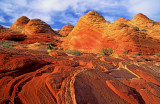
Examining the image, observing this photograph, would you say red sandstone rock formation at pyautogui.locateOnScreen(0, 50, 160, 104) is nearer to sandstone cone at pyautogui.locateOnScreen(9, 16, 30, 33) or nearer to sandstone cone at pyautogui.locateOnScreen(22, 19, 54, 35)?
sandstone cone at pyautogui.locateOnScreen(22, 19, 54, 35)

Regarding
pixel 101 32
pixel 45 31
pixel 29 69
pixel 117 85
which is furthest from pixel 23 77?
pixel 45 31

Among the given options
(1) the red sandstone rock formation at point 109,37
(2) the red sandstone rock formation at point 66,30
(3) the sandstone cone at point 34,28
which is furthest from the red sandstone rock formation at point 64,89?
(2) the red sandstone rock formation at point 66,30

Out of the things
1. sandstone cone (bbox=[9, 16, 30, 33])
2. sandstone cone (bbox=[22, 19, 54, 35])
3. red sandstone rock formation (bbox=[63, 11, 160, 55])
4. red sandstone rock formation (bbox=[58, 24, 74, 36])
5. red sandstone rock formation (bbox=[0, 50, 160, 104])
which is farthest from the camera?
red sandstone rock formation (bbox=[58, 24, 74, 36])

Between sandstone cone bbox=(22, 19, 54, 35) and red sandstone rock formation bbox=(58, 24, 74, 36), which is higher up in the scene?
red sandstone rock formation bbox=(58, 24, 74, 36)

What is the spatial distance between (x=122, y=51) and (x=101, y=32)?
5926 mm

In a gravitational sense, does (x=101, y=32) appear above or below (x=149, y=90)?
above

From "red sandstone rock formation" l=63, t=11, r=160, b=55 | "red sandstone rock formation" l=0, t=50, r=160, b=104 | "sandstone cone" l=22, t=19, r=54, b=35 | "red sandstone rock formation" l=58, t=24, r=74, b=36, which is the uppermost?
"red sandstone rock formation" l=58, t=24, r=74, b=36

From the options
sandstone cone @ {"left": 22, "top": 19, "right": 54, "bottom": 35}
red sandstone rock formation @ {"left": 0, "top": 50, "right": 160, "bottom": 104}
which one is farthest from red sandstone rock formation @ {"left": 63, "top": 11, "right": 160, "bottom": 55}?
red sandstone rock formation @ {"left": 0, "top": 50, "right": 160, "bottom": 104}

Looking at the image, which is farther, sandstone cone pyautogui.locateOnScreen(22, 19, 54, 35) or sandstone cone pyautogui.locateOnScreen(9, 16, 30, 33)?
sandstone cone pyautogui.locateOnScreen(9, 16, 30, 33)

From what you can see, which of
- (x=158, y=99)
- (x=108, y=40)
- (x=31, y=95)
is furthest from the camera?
(x=108, y=40)

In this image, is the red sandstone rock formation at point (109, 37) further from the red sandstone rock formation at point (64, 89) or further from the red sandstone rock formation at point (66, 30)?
the red sandstone rock formation at point (66, 30)

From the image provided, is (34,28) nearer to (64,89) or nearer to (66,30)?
(66,30)

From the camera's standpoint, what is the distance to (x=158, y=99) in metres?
2.29

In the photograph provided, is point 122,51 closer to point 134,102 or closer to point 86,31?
point 86,31
